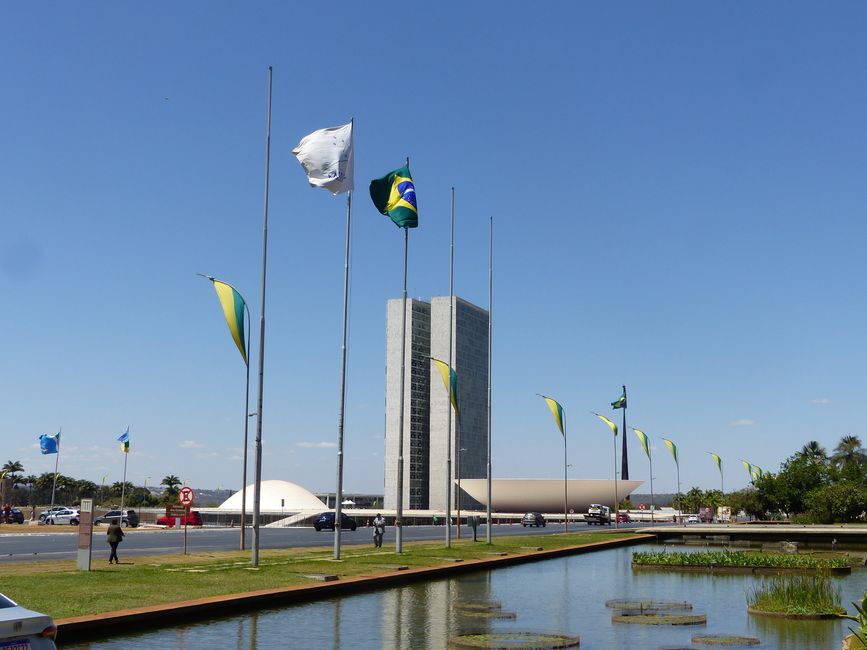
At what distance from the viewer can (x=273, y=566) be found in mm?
28672

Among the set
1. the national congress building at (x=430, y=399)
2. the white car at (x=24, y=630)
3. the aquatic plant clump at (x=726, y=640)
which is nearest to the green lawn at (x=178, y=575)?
the white car at (x=24, y=630)

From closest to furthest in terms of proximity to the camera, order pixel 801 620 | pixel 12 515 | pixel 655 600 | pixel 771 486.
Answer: pixel 801 620
pixel 655 600
pixel 12 515
pixel 771 486

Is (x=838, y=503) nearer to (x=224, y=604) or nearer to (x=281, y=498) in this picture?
(x=281, y=498)

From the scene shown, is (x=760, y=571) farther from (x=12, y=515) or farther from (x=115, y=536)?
(x=12, y=515)

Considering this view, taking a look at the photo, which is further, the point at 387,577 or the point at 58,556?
the point at 58,556

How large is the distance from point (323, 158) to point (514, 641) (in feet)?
68.1

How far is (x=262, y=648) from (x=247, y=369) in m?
18.2

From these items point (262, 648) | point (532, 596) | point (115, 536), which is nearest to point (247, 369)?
point (115, 536)

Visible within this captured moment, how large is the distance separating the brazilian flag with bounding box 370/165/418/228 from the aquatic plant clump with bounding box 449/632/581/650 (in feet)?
70.7

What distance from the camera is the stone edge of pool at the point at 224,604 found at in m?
16.0

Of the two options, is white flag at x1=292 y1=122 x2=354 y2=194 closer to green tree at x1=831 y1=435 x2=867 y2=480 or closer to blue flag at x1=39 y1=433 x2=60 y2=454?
blue flag at x1=39 y1=433 x2=60 y2=454

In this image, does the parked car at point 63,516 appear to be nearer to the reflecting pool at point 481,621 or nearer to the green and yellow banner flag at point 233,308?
the green and yellow banner flag at point 233,308

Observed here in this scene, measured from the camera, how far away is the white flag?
32781 mm

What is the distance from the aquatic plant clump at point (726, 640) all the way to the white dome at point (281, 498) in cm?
10818
